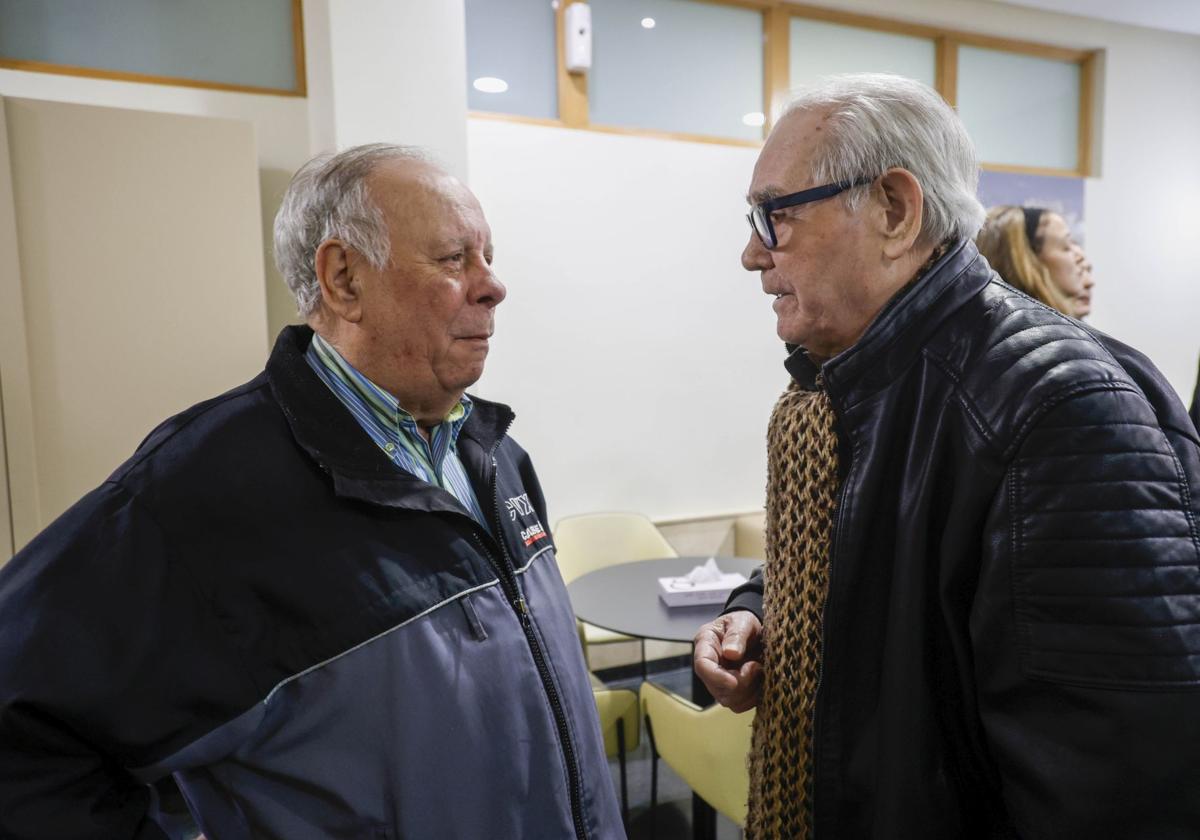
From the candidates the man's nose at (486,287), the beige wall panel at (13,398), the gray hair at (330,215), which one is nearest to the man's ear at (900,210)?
the man's nose at (486,287)

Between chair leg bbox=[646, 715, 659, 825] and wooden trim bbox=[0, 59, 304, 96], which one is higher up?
wooden trim bbox=[0, 59, 304, 96]

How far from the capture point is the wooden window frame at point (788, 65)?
145 inches

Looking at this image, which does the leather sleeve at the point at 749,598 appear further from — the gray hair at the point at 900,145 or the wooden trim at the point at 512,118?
the wooden trim at the point at 512,118

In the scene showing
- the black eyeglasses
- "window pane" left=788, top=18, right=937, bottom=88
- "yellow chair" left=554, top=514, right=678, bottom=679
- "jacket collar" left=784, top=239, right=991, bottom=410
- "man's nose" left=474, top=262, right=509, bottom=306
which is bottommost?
"yellow chair" left=554, top=514, right=678, bottom=679

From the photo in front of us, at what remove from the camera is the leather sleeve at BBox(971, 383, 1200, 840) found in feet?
2.37

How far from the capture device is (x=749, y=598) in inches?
53.4

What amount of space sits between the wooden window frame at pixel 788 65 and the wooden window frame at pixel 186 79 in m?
0.76

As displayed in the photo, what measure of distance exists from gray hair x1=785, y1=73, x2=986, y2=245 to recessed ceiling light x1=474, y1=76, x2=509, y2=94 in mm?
2910

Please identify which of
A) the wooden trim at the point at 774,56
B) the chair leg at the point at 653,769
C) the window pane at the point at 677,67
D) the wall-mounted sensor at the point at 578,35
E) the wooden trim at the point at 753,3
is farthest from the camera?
the wooden trim at the point at 774,56

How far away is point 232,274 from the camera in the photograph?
104 inches

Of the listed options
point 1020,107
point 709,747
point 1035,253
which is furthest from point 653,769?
point 1020,107

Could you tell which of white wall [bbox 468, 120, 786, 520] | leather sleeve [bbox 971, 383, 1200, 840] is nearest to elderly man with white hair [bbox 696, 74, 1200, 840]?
leather sleeve [bbox 971, 383, 1200, 840]

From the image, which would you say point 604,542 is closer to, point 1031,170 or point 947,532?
point 947,532

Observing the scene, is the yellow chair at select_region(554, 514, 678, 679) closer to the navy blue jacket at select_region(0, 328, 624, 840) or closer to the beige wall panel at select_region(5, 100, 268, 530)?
the beige wall panel at select_region(5, 100, 268, 530)
